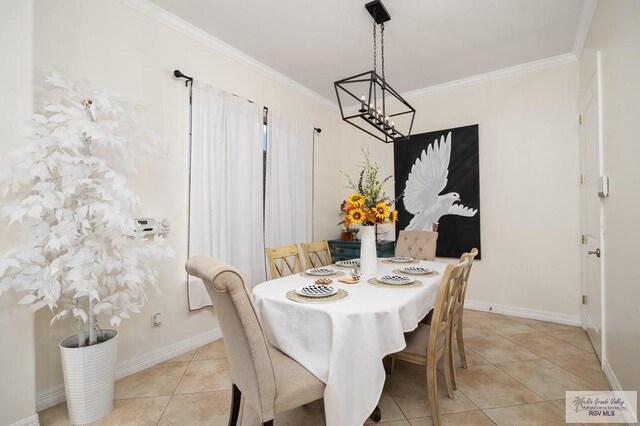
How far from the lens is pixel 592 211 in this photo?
2.64 m

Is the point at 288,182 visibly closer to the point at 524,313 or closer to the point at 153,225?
the point at 153,225

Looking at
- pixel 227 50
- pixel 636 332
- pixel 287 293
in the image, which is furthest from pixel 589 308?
pixel 227 50

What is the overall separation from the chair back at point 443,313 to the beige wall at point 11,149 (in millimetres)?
2248

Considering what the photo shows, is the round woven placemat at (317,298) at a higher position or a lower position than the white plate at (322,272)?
lower

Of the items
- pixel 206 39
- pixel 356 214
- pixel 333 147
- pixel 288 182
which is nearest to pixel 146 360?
pixel 356 214

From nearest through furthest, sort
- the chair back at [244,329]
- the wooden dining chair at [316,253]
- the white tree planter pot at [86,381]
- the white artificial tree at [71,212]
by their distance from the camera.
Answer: the chair back at [244,329], the white artificial tree at [71,212], the white tree planter pot at [86,381], the wooden dining chair at [316,253]

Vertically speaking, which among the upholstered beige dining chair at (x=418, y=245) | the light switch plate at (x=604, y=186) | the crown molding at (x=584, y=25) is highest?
the crown molding at (x=584, y=25)

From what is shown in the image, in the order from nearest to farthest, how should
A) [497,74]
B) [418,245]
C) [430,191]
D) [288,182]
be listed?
1. [418,245]
2. [497,74]
3. [288,182]
4. [430,191]

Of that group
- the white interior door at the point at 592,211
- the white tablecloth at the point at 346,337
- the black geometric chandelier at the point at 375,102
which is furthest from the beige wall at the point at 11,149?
the white interior door at the point at 592,211

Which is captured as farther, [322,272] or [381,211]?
[322,272]

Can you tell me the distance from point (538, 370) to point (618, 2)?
8.33 feet

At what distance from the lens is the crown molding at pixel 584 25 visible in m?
2.49

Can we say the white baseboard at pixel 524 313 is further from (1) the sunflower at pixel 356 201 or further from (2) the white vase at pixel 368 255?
(1) the sunflower at pixel 356 201

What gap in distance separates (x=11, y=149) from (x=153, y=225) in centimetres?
98
